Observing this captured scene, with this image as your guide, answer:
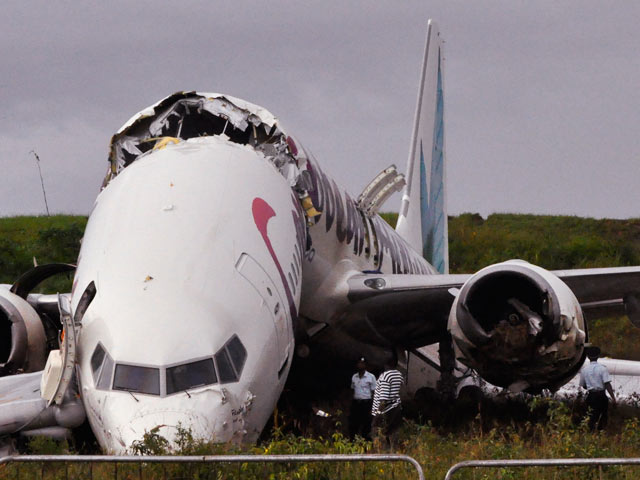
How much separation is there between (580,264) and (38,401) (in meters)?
29.7

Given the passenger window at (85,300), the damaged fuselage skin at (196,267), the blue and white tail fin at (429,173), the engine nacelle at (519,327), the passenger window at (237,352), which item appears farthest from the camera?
the blue and white tail fin at (429,173)

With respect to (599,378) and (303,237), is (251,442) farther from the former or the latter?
(599,378)

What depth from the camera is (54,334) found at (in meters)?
14.3

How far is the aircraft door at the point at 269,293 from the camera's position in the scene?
9883 millimetres

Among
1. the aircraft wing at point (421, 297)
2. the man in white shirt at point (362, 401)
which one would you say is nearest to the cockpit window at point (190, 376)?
the man in white shirt at point (362, 401)

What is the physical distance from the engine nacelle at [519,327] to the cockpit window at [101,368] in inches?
192

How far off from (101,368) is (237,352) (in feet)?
3.79

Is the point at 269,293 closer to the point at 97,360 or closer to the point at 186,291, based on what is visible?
the point at 186,291

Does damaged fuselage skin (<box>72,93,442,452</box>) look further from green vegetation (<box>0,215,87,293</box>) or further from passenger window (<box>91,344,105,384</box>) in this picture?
green vegetation (<box>0,215,87,293</box>)

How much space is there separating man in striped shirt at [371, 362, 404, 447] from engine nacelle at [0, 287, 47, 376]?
4.32 metres

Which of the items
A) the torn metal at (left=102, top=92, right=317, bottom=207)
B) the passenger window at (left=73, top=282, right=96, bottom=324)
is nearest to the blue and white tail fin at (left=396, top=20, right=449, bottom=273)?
the torn metal at (left=102, top=92, right=317, bottom=207)

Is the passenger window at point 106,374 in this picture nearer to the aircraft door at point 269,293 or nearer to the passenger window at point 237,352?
the passenger window at point 237,352

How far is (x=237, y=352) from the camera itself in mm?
9141

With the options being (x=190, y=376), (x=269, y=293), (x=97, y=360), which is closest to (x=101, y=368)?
(x=97, y=360)
